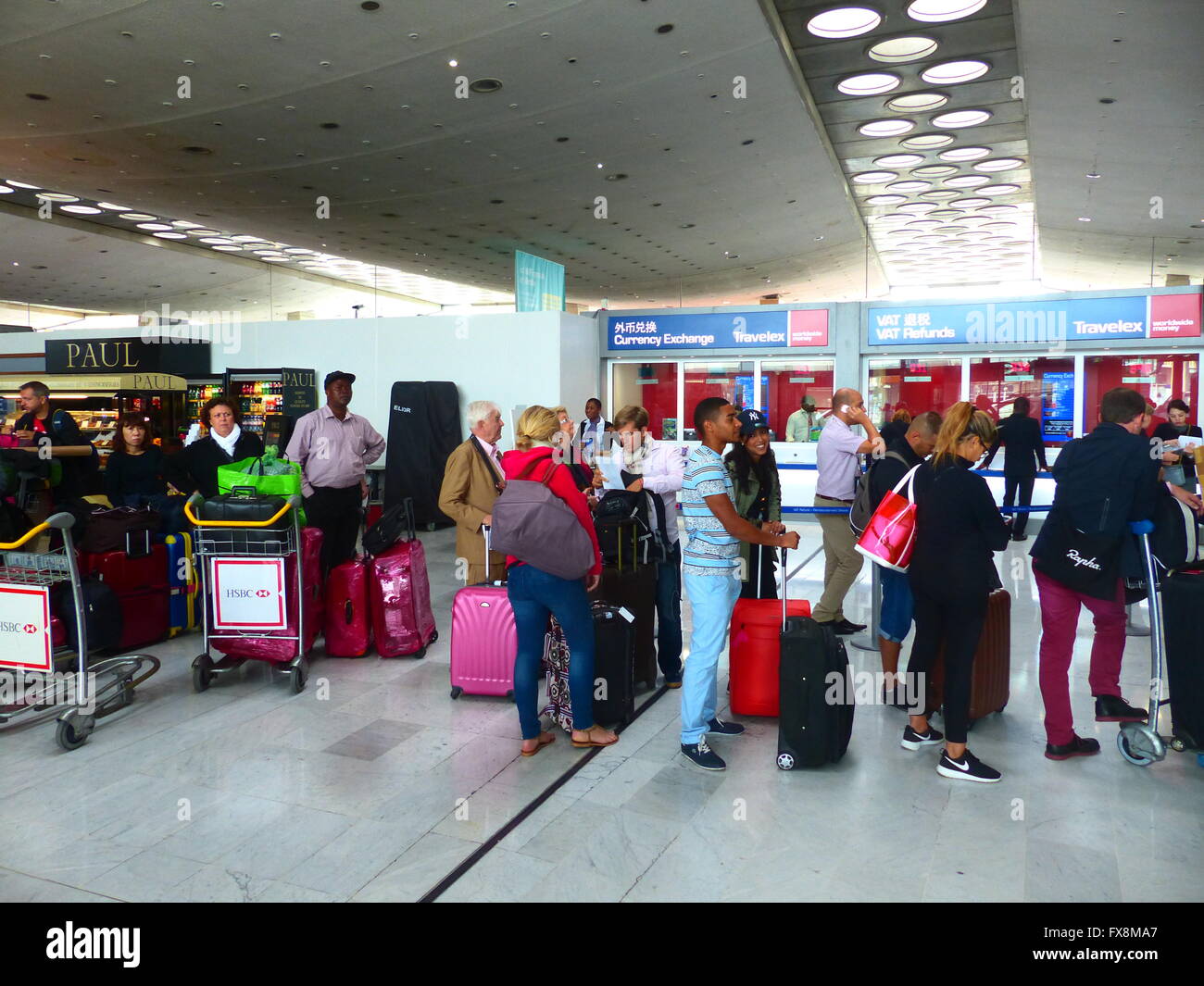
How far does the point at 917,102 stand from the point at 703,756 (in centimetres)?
885

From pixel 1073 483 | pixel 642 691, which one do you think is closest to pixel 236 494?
pixel 642 691

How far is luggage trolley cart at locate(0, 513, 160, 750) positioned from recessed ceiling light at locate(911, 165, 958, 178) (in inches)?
484

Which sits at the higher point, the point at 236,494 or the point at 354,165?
the point at 354,165

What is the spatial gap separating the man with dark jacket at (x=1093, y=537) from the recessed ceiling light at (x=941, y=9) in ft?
17.2

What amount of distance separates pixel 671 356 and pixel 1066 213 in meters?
6.47

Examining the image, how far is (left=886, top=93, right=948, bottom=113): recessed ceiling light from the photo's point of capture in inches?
382

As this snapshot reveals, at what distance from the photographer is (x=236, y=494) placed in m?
4.85

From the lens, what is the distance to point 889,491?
4.36m

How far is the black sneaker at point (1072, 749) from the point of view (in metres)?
3.74

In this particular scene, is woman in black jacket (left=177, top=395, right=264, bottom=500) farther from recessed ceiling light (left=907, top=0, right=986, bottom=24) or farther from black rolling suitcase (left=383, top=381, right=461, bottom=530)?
recessed ceiling light (left=907, top=0, right=986, bottom=24)

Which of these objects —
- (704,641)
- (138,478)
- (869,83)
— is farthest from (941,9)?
(138,478)

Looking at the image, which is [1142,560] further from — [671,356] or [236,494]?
[671,356]

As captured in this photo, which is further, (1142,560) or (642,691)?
(642,691)
